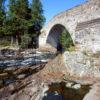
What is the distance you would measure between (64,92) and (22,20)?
19570mm

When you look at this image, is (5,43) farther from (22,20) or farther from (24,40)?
(22,20)

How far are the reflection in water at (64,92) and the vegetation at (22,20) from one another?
58.1ft

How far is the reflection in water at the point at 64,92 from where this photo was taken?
805cm

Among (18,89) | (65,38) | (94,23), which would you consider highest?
(94,23)

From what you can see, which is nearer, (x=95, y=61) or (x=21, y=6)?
(x=95, y=61)

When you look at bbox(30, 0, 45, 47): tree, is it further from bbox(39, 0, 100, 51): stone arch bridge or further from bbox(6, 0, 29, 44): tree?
bbox(39, 0, 100, 51): stone arch bridge

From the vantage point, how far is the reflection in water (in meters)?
8.05

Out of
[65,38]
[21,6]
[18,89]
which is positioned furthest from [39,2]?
[18,89]

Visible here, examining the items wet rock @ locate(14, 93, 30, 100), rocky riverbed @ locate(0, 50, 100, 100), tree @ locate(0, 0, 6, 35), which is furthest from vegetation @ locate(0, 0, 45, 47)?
wet rock @ locate(14, 93, 30, 100)

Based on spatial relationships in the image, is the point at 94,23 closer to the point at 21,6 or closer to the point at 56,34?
the point at 56,34

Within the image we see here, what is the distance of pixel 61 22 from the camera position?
17.9m

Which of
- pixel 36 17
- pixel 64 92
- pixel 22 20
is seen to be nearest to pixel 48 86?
pixel 64 92

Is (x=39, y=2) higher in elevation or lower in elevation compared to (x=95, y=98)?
higher

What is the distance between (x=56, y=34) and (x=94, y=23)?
11450 mm
